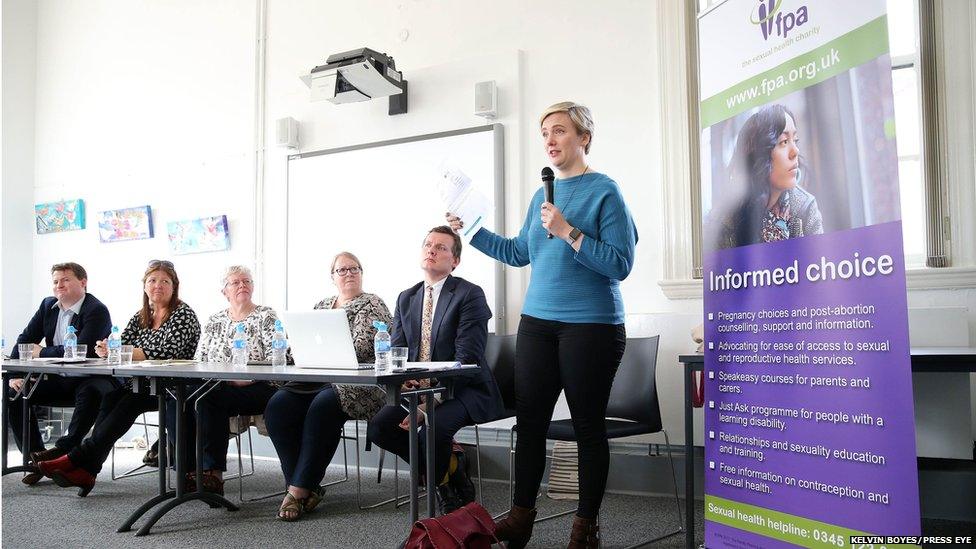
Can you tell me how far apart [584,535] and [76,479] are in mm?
2795

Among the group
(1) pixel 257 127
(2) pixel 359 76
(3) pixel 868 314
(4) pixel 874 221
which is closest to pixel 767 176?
(4) pixel 874 221

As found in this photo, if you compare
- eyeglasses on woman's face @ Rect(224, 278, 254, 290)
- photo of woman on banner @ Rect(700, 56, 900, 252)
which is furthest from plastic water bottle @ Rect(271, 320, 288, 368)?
photo of woman on banner @ Rect(700, 56, 900, 252)

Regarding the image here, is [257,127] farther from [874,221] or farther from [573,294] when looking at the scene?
[874,221]

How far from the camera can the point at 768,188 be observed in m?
2.05

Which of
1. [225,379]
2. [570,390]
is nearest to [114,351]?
[225,379]

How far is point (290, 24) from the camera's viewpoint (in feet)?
17.8

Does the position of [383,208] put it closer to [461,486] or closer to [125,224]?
[461,486]

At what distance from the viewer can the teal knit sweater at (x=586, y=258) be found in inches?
96.3

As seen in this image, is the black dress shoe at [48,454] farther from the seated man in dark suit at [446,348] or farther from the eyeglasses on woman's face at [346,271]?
the seated man in dark suit at [446,348]

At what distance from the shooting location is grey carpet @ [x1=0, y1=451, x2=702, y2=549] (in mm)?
2982

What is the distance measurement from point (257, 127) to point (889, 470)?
4815 mm

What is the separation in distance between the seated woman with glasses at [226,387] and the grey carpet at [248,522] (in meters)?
0.25

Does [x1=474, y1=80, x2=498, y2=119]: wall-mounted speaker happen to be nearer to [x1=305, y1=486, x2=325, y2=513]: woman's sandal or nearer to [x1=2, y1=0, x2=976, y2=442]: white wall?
[x1=2, y1=0, x2=976, y2=442]: white wall

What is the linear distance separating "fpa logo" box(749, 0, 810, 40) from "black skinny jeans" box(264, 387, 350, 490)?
2.34 metres
